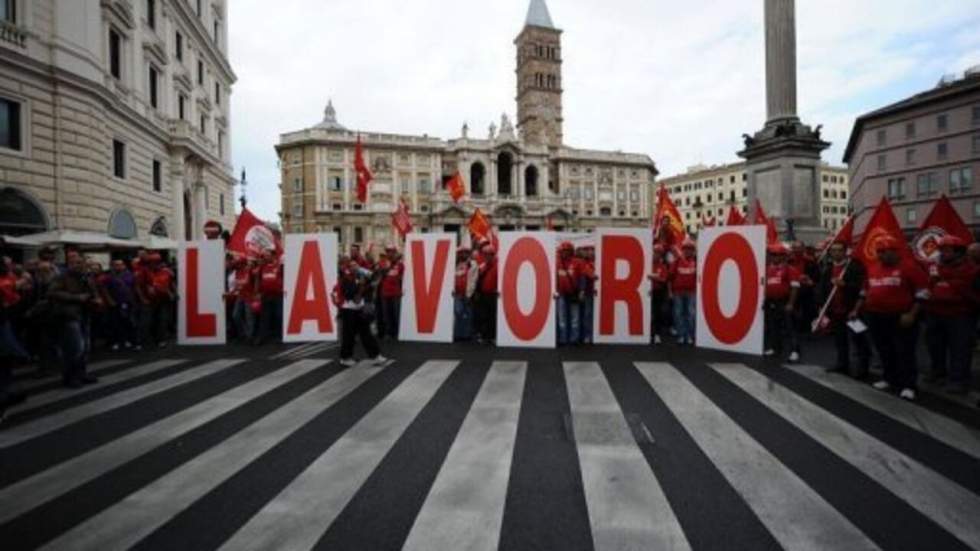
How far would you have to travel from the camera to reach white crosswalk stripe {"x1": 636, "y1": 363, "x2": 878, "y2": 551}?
10.4ft

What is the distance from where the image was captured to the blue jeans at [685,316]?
1039cm

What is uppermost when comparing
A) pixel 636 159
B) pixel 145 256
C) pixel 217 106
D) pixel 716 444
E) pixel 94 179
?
pixel 636 159

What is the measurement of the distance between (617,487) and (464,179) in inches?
3361

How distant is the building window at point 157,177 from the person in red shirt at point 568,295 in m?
23.2

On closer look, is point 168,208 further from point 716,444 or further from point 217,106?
point 716,444

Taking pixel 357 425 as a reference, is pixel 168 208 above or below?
above

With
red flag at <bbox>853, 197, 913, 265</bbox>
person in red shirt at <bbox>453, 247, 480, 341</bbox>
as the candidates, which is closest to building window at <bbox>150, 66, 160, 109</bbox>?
person in red shirt at <bbox>453, 247, 480, 341</bbox>

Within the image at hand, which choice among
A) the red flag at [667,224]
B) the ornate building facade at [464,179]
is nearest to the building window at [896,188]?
the ornate building facade at [464,179]

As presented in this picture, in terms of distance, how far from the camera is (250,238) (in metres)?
12.2

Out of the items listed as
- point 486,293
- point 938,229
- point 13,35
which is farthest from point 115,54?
point 938,229

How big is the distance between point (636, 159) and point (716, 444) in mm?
100114

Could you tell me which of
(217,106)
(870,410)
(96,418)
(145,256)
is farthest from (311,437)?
(217,106)

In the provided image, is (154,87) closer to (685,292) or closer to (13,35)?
(13,35)

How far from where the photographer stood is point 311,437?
5.10 m
